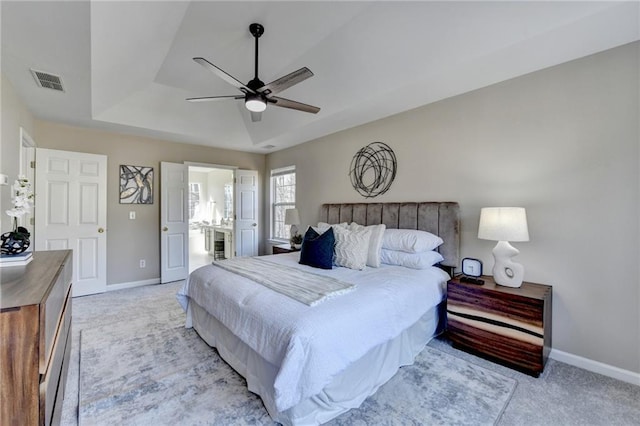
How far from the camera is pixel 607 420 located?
170 centimetres

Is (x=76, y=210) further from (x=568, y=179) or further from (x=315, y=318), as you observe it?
(x=568, y=179)

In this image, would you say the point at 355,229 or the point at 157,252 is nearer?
the point at 355,229

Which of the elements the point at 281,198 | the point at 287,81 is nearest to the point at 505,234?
the point at 287,81

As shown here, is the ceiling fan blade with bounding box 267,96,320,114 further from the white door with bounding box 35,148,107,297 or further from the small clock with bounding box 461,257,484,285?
the white door with bounding box 35,148,107,297

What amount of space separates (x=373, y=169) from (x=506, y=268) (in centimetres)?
204

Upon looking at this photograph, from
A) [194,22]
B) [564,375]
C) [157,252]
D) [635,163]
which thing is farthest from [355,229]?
[157,252]

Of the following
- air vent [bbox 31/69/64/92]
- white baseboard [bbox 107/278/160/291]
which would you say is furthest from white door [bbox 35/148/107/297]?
air vent [bbox 31/69/64/92]

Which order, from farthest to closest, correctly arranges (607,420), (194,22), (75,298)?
(75,298)
(194,22)
(607,420)

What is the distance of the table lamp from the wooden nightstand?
101mm

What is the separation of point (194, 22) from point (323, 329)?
9.63ft

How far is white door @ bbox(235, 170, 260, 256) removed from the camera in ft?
18.6

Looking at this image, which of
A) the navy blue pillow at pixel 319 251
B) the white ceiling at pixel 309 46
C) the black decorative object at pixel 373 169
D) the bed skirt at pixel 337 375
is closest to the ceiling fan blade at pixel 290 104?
the white ceiling at pixel 309 46

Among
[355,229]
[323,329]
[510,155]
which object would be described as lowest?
[323,329]

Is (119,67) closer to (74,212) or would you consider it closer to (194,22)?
(194,22)
